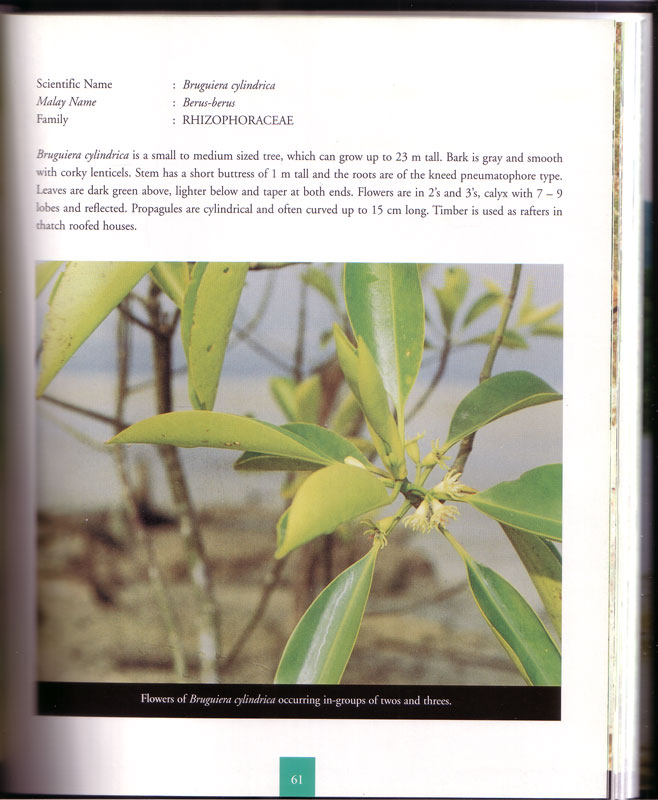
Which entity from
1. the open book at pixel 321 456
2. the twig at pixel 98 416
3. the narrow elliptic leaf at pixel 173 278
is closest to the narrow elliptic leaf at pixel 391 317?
the open book at pixel 321 456

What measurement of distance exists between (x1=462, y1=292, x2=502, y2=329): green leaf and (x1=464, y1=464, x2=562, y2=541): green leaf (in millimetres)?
216

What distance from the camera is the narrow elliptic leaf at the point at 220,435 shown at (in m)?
0.88

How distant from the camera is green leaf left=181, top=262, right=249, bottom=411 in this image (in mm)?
875

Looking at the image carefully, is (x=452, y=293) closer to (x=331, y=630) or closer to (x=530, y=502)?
(x=530, y=502)

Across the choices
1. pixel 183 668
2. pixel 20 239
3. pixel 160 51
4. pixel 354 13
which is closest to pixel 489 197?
pixel 354 13

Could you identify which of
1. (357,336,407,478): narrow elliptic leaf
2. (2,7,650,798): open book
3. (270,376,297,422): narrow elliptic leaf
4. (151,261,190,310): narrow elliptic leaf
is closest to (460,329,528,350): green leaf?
(2,7,650,798): open book

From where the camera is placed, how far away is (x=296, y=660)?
2.89 ft

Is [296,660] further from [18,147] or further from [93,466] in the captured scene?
[18,147]

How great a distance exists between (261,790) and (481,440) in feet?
1.79

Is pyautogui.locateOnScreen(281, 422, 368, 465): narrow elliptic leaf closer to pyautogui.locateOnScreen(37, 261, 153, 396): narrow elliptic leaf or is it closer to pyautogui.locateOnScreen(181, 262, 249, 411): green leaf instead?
pyautogui.locateOnScreen(181, 262, 249, 411): green leaf

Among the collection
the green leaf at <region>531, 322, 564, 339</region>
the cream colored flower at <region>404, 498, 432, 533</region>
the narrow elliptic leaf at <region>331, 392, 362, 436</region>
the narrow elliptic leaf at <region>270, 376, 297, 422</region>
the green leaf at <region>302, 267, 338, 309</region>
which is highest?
the green leaf at <region>302, 267, 338, 309</region>

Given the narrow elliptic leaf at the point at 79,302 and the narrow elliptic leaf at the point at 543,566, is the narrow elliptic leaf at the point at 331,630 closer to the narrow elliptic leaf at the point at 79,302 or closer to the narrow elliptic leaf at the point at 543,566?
the narrow elliptic leaf at the point at 543,566

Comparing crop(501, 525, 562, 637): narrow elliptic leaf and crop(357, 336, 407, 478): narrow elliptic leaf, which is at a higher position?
crop(357, 336, 407, 478): narrow elliptic leaf
